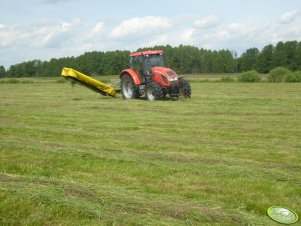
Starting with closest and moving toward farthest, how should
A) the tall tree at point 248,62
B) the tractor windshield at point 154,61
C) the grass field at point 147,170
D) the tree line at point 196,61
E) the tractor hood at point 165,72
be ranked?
the grass field at point 147,170, the tractor hood at point 165,72, the tractor windshield at point 154,61, the tree line at point 196,61, the tall tree at point 248,62

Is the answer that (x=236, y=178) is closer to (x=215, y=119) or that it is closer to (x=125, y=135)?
(x=125, y=135)

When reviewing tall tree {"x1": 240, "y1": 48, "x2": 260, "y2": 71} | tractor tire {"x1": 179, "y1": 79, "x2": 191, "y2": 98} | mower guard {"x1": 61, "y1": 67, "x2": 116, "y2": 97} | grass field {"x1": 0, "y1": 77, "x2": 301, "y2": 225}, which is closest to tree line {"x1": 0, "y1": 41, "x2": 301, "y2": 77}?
tall tree {"x1": 240, "y1": 48, "x2": 260, "y2": 71}

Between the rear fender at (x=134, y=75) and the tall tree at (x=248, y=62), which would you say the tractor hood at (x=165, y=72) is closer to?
the rear fender at (x=134, y=75)

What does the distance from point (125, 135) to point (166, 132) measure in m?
0.99

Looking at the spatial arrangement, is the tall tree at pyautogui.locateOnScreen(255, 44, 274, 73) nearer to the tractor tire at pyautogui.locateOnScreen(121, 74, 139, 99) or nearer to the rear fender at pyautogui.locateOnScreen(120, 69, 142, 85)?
the tractor tire at pyautogui.locateOnScreen(121, 74, 139, 99)

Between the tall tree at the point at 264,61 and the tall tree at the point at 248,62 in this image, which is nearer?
the tall tree at the point at 264,61

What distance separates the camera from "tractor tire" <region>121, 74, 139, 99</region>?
56.7 ft

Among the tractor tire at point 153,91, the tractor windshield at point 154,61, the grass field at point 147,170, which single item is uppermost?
the tractor windshield at point 154,61

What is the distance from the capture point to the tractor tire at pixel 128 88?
1729cm

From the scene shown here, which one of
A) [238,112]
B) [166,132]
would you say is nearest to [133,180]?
[166,132]

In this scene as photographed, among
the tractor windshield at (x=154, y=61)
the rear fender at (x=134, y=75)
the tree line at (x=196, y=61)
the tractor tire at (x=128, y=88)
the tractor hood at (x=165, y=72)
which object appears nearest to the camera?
the tractor hood at (x=165, y=72)

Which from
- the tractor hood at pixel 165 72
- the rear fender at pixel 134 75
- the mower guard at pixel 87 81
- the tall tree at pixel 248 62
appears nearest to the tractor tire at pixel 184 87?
the tractor hood at pixel 165 72

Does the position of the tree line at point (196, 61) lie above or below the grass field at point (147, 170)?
above

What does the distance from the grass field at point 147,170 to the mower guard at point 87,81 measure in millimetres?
6119
